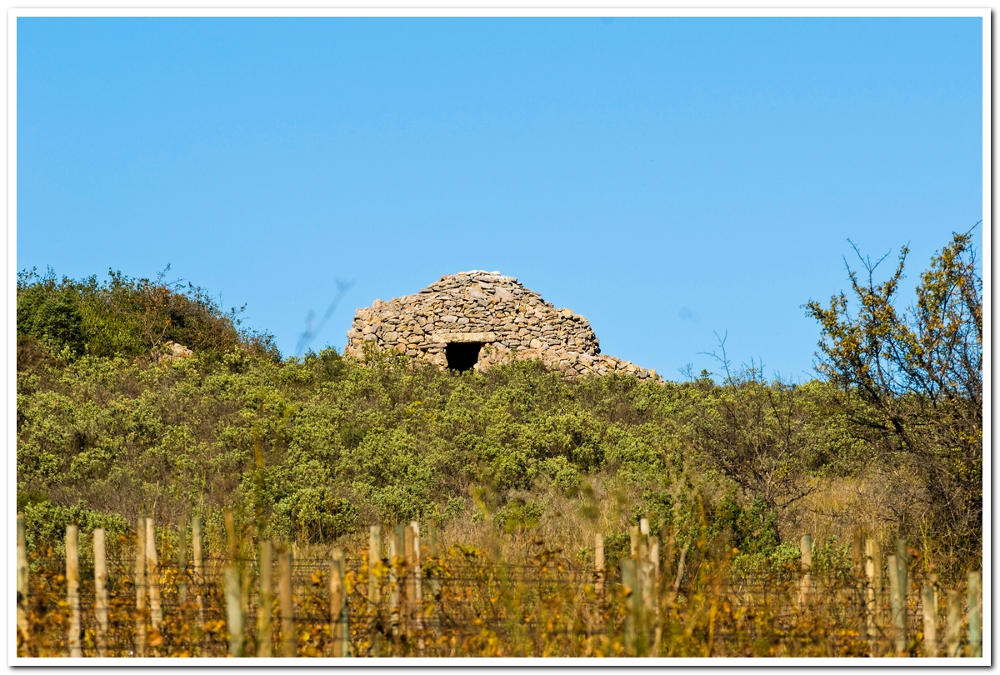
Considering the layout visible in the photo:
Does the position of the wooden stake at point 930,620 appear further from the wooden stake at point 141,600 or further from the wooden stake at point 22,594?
the wooden stake at point 22,594

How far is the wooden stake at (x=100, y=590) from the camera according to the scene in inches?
249

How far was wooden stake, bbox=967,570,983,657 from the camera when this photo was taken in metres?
6.02

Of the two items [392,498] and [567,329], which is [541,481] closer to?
[392,498]

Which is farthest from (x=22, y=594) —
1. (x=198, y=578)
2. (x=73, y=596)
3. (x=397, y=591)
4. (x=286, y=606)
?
(x=397, y=591)

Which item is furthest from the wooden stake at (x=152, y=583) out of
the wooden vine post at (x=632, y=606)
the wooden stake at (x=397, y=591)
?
the wooden vine post at (x=632, y=606)

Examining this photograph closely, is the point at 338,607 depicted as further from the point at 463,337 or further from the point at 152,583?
the point at 463,337

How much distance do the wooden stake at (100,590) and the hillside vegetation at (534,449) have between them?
37.3 inches

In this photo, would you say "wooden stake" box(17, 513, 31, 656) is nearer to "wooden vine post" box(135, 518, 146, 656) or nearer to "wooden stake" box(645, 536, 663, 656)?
"wooden vine post" box(135, 518, 146, 656)

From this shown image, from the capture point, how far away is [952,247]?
9.81 meters

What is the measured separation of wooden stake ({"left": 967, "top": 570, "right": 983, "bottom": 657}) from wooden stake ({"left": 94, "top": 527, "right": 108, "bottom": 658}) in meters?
4.61

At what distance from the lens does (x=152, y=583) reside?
6.46 metres

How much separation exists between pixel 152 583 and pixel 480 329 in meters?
21.4
